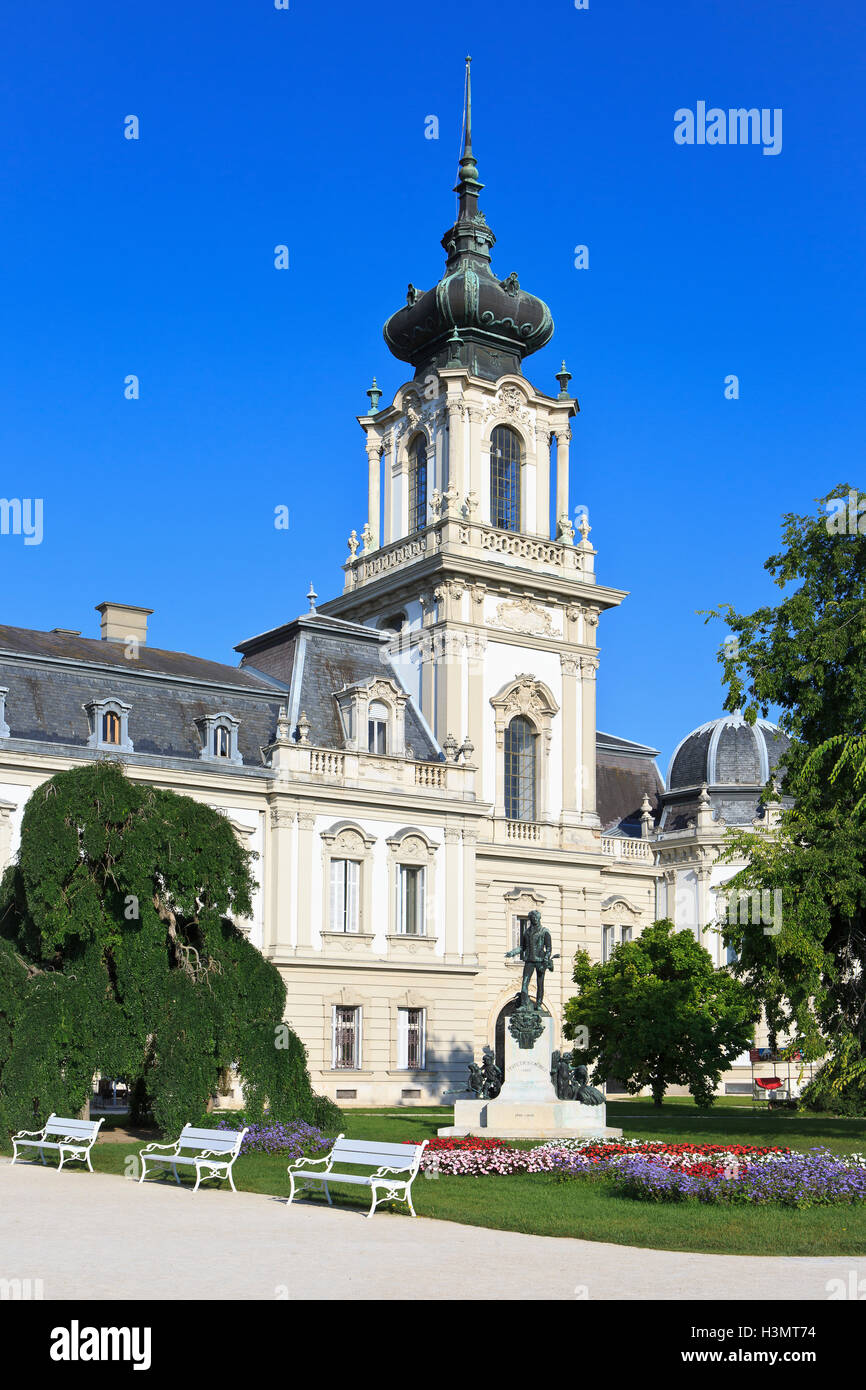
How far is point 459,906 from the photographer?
44.4 metres

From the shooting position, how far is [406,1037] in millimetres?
43031

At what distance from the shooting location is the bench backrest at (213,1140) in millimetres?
19750

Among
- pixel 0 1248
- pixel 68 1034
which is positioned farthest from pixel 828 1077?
pixel 0 1248

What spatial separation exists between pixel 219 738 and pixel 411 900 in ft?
23.7

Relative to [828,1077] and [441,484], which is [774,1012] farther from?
[441,484]

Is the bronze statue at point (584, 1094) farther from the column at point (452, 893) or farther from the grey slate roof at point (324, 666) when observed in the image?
the grey slate roof at point (324, 666)

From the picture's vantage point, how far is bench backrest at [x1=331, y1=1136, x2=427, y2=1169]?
57.3 feet

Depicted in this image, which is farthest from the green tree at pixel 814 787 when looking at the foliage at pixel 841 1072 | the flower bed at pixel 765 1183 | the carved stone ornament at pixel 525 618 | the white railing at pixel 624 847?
the white railing at pixel 624 847

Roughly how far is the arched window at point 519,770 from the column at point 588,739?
5.82ft

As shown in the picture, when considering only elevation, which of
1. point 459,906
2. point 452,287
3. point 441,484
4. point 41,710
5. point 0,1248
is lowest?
point 0,1248

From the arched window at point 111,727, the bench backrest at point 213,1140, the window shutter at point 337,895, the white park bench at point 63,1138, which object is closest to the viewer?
the bench backrest at point 213,1140

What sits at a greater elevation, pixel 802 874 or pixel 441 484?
pixel 441 484

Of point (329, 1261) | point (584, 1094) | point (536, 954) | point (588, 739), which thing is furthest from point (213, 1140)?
point (588, 739)
